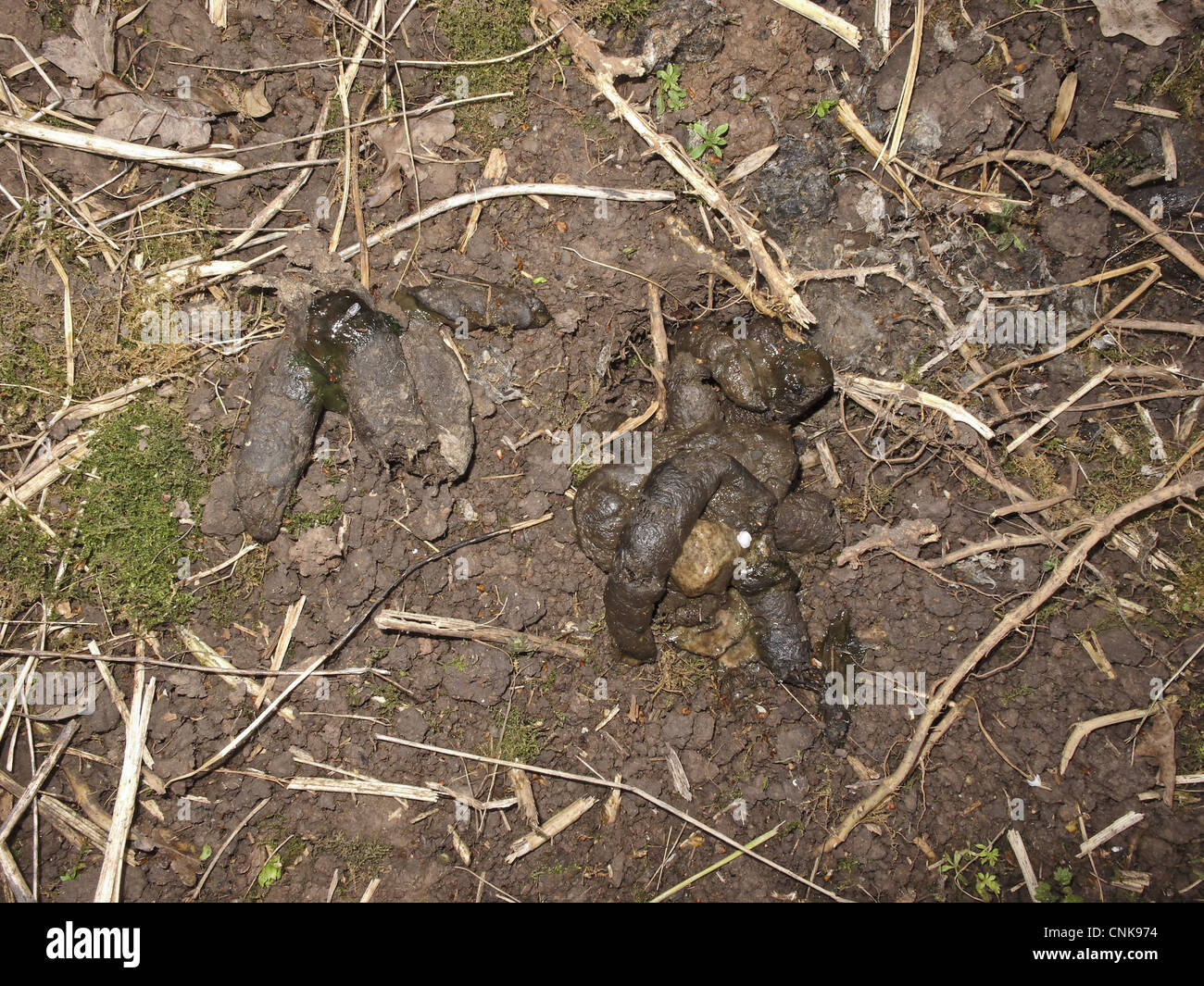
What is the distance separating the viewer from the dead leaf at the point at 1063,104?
181 inches

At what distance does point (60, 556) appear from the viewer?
4.47 metres

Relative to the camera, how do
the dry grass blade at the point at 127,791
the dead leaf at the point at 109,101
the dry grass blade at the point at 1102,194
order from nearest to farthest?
1. the dry grass blade at the point at 127,791
2. the dead leaf at the point at 109,101
3. the dry grass blade at the point at 1102,194

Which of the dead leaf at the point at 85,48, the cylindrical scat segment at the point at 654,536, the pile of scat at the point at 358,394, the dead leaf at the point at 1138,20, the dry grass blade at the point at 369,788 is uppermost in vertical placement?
the dead leaf at the point at 1138,20

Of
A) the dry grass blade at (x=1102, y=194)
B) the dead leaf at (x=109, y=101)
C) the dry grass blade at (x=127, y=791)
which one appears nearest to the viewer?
the dry grass blade at (x=127, y=791)

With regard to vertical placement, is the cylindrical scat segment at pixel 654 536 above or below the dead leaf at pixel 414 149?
below

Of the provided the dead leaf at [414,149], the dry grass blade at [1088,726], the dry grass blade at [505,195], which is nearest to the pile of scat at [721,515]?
the dry grass blade at [505,195]

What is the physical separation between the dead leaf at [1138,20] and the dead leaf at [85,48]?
6.29m

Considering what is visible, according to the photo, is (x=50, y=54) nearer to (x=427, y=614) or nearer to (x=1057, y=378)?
(x=427, y=614)

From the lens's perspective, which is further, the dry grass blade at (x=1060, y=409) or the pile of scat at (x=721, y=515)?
the dry grass blade at (x=1060, y=409)

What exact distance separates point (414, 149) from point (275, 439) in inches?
81.9

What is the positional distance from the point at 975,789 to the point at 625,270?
406cm

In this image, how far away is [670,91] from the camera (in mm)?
4453

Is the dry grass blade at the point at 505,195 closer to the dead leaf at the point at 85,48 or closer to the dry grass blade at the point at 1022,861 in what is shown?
the dead leaf at the point at 85,48
